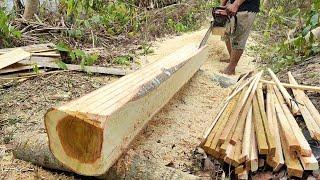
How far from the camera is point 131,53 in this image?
240 inches

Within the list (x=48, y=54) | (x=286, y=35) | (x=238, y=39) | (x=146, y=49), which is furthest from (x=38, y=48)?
(x=286, y=35)

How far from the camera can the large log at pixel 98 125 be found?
2.25 m

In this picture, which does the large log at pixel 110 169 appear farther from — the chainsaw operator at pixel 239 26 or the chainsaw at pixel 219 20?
the chainsaw operator at pixel 239 26

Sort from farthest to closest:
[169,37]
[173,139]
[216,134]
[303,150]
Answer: [169,37] < [173,139] < [216,134] < [303,150]

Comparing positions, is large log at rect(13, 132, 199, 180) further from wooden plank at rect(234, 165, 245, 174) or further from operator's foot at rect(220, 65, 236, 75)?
operator's foot at rect(220, 65, 236, 75)

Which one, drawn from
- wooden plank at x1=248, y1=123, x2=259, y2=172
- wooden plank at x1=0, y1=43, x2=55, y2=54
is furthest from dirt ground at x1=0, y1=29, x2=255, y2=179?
wooden plank at x1=0, y1=43, x2=55, y2=54

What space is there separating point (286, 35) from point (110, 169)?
5595 mm

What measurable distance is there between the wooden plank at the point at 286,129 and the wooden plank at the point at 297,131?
0.07ft

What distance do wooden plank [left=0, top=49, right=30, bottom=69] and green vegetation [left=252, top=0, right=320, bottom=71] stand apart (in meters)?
3.18

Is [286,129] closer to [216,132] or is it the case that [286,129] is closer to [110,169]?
[216,132]

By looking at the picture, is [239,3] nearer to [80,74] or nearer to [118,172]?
[80,74]

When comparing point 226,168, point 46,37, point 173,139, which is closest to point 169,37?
point 46,37

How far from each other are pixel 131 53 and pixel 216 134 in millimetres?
3481

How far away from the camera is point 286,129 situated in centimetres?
286
